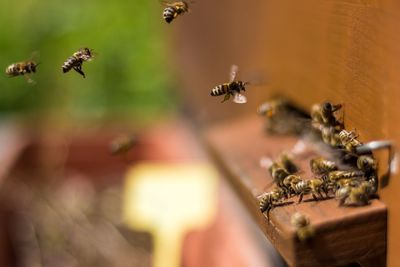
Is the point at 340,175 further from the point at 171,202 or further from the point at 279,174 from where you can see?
the point at 171,202

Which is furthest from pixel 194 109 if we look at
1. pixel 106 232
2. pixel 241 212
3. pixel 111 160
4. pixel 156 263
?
pixel 241 212

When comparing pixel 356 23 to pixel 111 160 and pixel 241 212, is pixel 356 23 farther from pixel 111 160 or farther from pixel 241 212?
pixel 111 160

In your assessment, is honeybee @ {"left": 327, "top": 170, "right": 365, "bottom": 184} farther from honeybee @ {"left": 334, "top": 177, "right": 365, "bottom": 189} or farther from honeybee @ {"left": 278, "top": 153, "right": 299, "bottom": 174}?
honeybee @ {"left": 278, "top": 153, "right": 299, "bottom": 174}

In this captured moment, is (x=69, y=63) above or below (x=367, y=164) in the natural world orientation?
above

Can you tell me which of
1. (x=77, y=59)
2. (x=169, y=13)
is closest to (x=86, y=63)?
(x=77, y=59)

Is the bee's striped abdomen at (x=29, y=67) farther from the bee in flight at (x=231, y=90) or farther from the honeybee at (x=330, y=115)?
the honeybee at (x=330, y=115)

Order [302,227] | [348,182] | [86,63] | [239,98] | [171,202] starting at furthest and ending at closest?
[86,63], [171,202], [239,98], [348,182], [302,227]

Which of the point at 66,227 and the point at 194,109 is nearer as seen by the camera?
the point at 66,227

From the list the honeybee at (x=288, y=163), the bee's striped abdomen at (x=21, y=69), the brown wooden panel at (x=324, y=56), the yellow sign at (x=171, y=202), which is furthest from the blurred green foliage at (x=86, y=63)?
the honeybee at (x=288, y=163)
